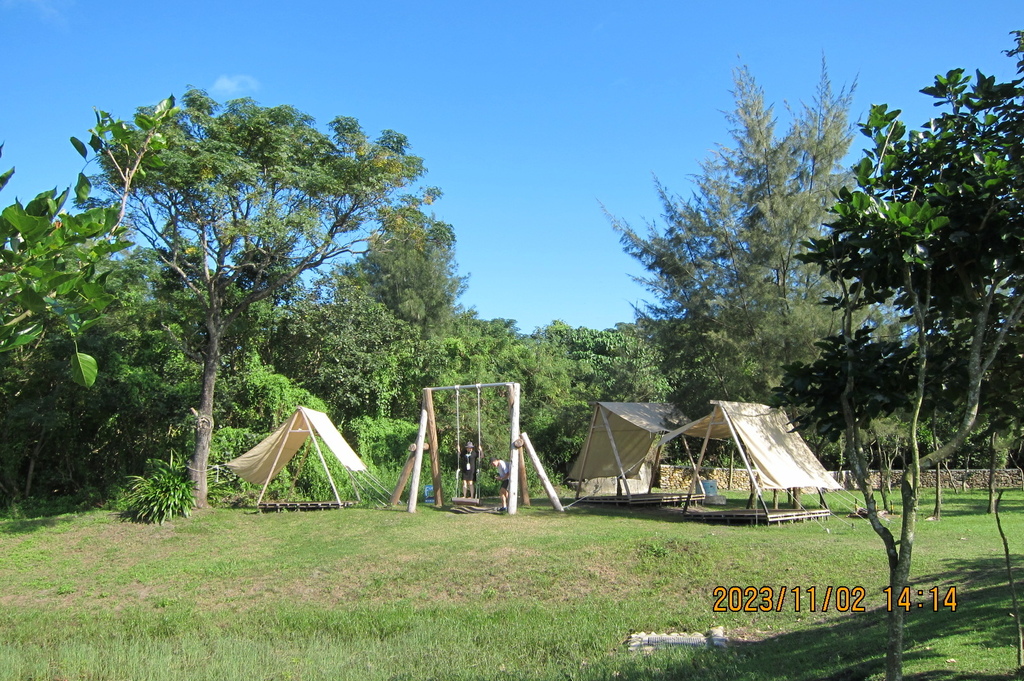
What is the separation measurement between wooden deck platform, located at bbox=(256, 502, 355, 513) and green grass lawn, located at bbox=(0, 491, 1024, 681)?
1.13 meters

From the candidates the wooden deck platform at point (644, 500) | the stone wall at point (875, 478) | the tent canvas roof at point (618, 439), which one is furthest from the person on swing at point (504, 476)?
the stone wall at point (875, 478)

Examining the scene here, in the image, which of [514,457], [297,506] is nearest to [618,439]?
[514,457]

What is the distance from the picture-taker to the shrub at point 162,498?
1409 centimetres

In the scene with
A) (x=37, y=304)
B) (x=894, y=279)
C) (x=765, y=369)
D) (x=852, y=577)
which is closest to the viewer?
(x=37, y=304)

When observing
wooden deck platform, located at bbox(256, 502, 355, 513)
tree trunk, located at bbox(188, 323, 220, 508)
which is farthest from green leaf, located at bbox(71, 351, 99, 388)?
tree trunk, located at bbox(188, 323, 220, 508)

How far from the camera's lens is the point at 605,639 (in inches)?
306

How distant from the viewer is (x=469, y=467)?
15.4 m

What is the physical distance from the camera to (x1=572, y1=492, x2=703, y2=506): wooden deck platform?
16234mm

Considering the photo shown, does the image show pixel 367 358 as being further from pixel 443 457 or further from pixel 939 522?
pixel 939 522

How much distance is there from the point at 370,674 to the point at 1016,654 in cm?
522

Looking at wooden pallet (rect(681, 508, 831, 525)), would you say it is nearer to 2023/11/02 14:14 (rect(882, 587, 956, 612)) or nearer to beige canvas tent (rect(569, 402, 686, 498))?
beige canvas tent (rect(569, 402, 686, 498))

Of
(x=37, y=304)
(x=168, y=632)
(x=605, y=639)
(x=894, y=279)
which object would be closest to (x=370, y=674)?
(x=605, y=639)

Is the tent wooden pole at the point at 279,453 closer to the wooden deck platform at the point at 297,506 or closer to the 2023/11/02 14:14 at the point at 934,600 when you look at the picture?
the wooden deck platform at the point at 297,506

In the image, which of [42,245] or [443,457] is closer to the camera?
[42,245]
